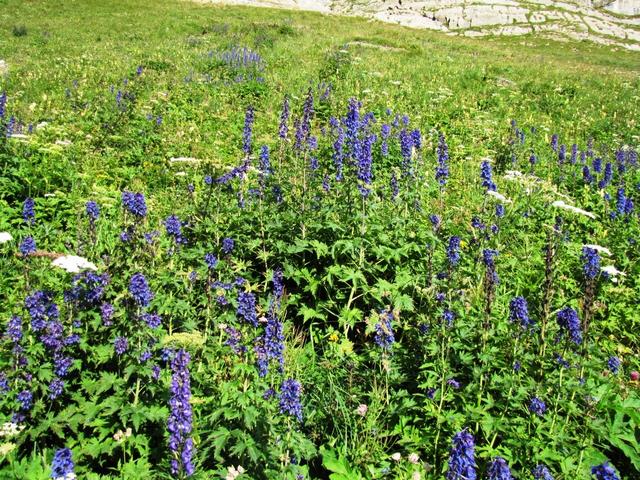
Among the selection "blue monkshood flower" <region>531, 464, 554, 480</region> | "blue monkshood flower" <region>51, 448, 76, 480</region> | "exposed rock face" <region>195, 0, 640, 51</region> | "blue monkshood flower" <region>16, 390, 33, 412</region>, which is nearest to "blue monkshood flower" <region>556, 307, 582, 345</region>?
"blue monkshood flower" <region>531, 464, 554, 480</region>

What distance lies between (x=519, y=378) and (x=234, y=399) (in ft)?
6.84

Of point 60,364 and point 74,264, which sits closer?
point 60,364

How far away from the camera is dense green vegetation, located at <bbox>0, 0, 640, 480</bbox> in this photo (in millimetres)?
2947

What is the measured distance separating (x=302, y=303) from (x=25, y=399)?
101 inches

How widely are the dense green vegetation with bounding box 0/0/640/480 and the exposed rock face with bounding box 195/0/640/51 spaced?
172 feet

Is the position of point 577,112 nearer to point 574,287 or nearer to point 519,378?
point 574,287

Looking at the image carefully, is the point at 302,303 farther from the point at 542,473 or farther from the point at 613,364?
the point at 613,364

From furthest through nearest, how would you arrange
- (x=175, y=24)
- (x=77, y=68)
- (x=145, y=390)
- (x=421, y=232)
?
(x=175, y=24), (x=77, y=68), (x=421, y=232), (x=145, y=390)

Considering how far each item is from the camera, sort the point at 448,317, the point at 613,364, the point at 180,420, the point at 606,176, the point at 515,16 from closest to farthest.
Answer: the point at 180,420 → the point at 448,317 → the point at 613,364 → the point at 606,176 → the point at 515,16

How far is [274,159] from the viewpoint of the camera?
300 inches

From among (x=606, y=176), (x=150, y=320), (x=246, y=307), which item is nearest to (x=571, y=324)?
(x=246, y=307)

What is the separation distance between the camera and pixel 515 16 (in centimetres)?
7062

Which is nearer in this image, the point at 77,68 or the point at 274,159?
the point at 274,159

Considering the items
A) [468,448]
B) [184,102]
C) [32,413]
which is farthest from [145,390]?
[184,102]
